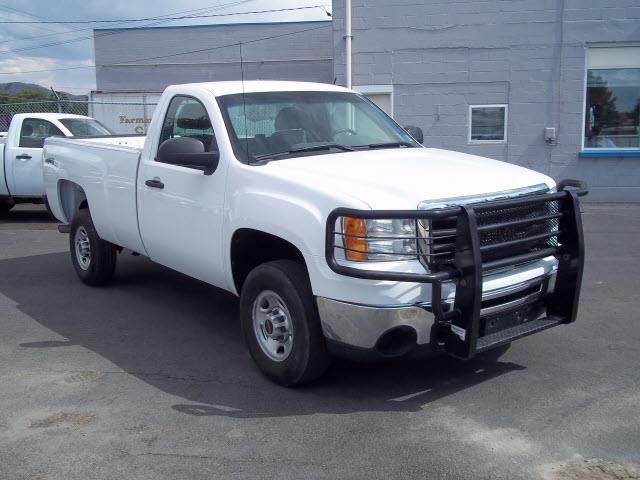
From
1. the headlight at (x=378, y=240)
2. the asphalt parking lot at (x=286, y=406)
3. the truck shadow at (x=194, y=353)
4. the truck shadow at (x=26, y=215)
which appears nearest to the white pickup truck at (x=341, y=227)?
the headlight at (x=378, y=240)

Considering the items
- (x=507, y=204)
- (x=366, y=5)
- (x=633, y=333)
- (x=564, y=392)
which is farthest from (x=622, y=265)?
(x=366, y=5)

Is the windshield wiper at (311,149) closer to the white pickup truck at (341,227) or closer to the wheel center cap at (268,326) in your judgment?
the white pickup truck at (341,227)

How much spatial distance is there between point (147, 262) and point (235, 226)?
436 cm

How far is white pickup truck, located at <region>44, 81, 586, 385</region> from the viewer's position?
4199 millimetres

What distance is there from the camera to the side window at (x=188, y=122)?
5699mm

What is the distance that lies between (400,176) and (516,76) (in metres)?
10.8

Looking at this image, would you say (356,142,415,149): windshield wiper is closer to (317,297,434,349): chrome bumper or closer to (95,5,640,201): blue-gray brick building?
(317,297,434,349): chrome bumper

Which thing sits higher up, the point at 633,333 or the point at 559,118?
the point at 559,118

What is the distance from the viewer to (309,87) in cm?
623

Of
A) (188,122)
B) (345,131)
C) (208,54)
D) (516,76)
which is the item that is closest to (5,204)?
(188,122)

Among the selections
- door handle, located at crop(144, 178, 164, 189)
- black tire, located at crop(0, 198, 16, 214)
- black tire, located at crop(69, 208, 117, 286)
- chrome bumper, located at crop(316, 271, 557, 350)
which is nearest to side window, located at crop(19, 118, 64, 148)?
black tire, located at crop(0, 198, 16, 214)

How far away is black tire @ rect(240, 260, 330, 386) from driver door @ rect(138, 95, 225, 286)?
542mm

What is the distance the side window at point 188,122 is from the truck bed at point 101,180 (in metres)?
0.47

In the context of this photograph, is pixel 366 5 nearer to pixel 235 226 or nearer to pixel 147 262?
pixel 147 262
